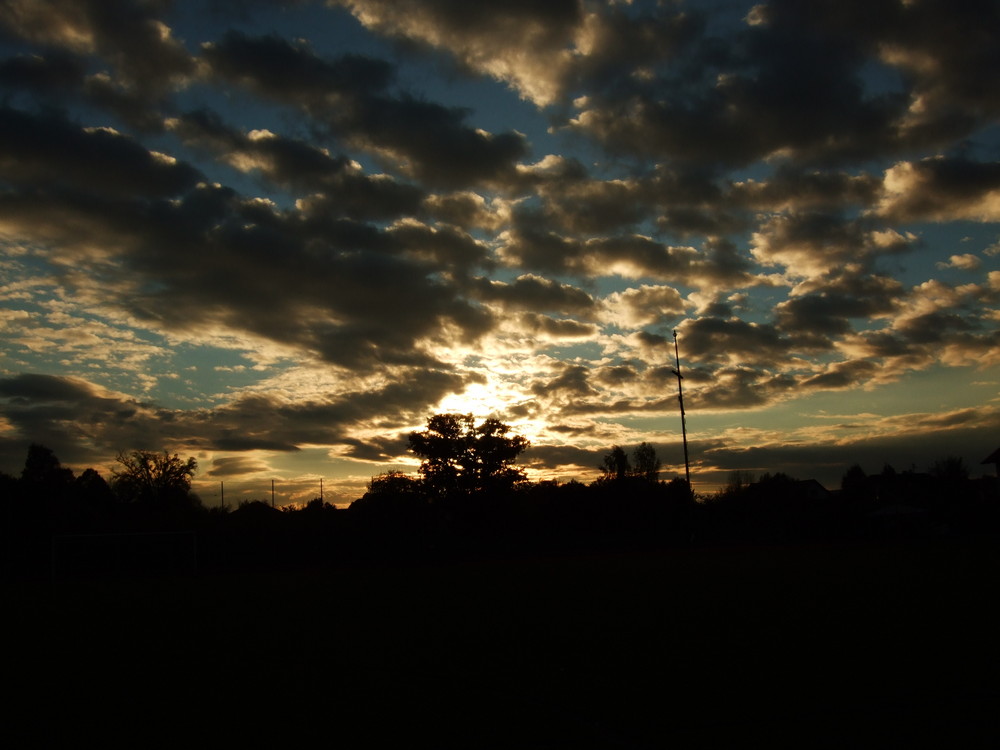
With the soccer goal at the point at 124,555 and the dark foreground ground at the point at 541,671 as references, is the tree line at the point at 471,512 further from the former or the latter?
the dark foreground ground at the point at 541,671

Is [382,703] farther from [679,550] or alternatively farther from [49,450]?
[49,450]

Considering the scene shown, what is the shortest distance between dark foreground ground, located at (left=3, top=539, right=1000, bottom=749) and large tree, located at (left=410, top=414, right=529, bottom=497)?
183 ft

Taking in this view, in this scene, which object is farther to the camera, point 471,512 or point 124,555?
point 471,512

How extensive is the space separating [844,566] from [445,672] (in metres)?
20.5

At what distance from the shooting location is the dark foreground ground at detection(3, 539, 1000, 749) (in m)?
6.60

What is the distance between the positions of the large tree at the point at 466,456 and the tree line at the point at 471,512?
4.4 inches

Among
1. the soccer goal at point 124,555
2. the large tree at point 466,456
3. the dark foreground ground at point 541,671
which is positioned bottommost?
the dark foreground ground at point 541,671

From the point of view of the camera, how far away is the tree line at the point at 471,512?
4522 centimetres

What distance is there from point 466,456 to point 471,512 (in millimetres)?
5549

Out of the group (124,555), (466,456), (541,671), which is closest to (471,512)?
(466,456)

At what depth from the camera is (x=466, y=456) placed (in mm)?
75812

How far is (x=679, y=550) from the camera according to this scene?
1831 inches

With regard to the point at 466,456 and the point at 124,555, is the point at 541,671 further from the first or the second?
the point at 466,456

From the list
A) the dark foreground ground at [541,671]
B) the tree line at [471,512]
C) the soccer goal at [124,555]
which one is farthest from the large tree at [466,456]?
the dark foreground ground at [541,671]
